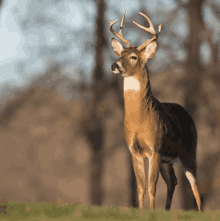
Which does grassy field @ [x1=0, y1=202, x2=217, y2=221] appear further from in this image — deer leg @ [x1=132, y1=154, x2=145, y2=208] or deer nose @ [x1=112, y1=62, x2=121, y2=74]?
deer nose @ [x1=112, y1=62, x2=121, y2=74]

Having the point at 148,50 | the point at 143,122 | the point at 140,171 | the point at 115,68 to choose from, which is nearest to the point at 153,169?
the point at 140,171

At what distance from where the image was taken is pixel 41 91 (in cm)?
1046

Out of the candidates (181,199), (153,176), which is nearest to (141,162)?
(153,176)

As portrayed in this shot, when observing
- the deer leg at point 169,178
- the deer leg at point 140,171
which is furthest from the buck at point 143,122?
the deer leg at point 169,178

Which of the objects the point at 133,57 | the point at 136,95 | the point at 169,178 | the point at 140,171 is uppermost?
the point at 133,57

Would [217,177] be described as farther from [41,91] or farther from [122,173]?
[41,91]

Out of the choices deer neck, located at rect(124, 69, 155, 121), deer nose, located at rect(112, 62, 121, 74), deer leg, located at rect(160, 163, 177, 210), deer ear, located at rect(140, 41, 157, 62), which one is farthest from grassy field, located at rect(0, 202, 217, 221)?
deer ear, located at rect(140, 41, 157, 62)

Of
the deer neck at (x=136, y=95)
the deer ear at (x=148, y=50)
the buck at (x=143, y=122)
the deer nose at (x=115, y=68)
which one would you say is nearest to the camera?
the deer nose at (x=115, y=68)

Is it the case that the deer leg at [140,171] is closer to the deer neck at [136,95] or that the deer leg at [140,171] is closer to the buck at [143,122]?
the buck at [143,122]

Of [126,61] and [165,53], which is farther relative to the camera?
[165,53]

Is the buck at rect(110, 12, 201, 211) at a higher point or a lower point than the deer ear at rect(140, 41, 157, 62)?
lower

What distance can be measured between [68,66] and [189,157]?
5.39 meters

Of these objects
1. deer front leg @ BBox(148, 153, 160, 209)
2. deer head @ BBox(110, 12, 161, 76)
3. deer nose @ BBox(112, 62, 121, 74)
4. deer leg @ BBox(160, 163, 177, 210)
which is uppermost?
deer head @ BBox(110, 12, 161, 76)

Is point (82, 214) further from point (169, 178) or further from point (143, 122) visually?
point (169, 178)
